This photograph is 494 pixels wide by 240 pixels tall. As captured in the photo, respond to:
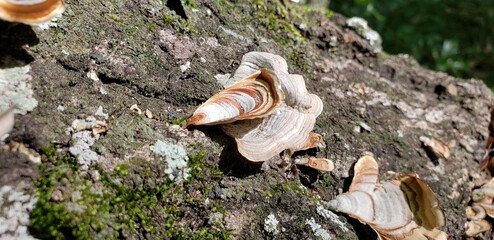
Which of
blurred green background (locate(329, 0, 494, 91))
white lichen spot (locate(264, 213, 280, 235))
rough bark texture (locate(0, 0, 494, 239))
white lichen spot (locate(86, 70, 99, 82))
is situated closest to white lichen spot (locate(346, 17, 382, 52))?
rough bark texture (locate(0, 0, 494, 239))

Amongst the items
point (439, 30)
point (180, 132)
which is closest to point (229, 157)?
point (180, 132)

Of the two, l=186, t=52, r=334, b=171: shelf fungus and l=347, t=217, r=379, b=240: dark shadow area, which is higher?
l=186, t=52, r=334, b=171: shelf fungus

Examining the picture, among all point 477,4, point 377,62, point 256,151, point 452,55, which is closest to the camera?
point 256,151

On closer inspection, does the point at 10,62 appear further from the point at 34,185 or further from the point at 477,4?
the point at 477,4

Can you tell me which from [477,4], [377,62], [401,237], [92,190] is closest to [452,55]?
[477,4]

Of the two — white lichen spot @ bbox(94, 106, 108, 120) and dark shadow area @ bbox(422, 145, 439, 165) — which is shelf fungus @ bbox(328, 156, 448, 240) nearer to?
dark shadow area @ bbox(422, 145, 439, 165)

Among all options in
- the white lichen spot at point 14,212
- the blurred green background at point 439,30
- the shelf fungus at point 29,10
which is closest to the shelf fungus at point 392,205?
the white lichen spot at point 14,212

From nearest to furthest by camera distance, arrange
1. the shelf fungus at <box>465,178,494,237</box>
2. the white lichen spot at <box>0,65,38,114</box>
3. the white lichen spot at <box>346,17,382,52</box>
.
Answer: the white lichen spot at <box>0,65,38,114</box> → the shelf fungus at <box>465,178,494,237</box> → the white lichen spot at <box>346,17,382,52</box>
